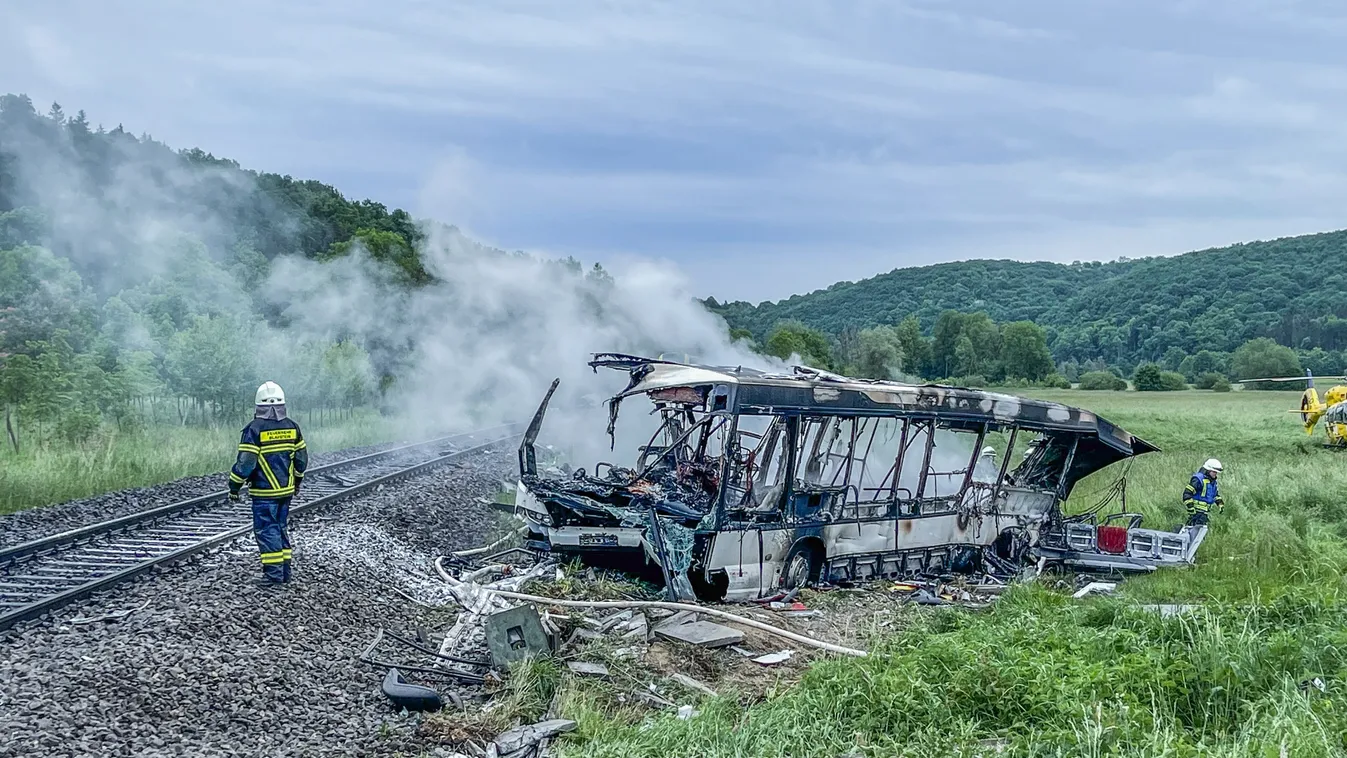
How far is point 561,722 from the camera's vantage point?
659 centimetres

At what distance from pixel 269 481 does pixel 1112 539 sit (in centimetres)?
1098

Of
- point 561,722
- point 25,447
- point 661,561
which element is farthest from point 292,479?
point 25,447

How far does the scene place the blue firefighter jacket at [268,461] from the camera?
9.34 metres

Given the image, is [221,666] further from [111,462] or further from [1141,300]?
[1141,300]

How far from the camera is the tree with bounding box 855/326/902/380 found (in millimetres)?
45531

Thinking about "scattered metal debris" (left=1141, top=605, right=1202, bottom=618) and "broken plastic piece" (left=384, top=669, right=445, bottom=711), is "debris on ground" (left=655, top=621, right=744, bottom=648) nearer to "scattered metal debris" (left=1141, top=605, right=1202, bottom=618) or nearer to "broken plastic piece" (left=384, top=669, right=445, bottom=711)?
"broken plastic piece" (left=384, top=669, right=445, bottom=711)

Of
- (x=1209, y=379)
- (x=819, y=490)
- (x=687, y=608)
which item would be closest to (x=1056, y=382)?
(x=1209, y=379)

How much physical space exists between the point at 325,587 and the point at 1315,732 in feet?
25.6

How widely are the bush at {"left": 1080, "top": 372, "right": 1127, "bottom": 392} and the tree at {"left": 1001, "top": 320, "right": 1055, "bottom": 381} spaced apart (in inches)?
102

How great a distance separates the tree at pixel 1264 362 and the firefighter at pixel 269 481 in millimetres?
74960

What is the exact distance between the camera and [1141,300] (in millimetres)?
101875

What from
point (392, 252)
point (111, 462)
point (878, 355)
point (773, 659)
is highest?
point (392, 252)

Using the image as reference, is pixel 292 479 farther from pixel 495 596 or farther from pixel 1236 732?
pixel 1236 732

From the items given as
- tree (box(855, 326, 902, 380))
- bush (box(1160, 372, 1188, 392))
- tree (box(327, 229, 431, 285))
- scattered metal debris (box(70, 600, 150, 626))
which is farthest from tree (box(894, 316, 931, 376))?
scattered metal debris (box(70, 600, 150, 626))
